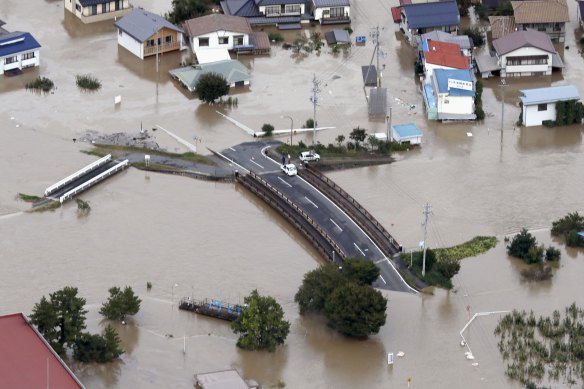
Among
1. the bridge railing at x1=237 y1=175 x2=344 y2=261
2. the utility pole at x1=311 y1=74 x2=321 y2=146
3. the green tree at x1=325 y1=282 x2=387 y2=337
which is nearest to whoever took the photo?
the green tree at x1=325 y1=282 x2=387 y2=337

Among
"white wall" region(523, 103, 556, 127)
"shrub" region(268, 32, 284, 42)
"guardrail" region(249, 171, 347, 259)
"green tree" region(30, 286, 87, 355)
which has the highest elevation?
"shrub" region(268, 32, 284, 42)

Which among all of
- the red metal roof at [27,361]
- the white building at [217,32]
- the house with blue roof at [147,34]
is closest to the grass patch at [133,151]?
the house with blue roof at [147,34]

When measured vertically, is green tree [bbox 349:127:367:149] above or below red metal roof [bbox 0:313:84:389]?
above

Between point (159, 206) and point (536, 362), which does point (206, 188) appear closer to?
point (159, 206)

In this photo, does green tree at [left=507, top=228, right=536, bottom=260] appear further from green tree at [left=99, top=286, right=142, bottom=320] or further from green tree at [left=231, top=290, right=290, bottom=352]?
green tree at [left=99, top=286, right=142, bottom=320]

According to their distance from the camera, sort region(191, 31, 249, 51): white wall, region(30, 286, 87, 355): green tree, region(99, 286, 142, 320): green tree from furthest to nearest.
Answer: region(191, 31, 249, 51): white wall, region(99, 286, 142, 320): green tree, region(30, 286, 87, 355): green tree

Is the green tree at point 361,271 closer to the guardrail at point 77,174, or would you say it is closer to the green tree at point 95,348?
the green tree at point 95,348

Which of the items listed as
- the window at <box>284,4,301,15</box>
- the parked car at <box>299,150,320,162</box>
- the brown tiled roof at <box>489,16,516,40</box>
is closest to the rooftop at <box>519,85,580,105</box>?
the brown tiled roof at <box>489,16,516,40</box>

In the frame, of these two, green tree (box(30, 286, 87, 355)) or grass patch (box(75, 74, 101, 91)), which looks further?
grass patch (box(75, 74, 101, 91))
